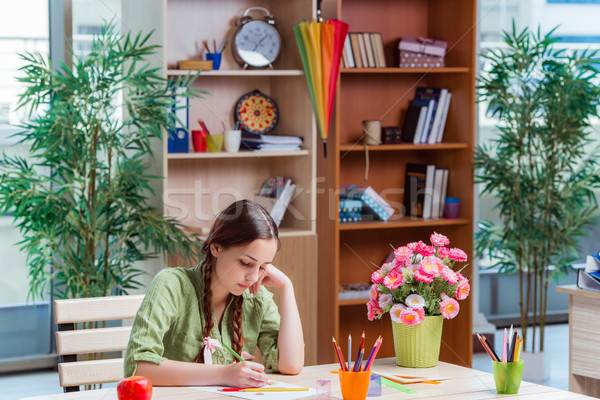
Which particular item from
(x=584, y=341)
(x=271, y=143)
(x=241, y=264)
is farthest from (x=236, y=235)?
(x=271, y=143)

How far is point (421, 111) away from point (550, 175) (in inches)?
28.1

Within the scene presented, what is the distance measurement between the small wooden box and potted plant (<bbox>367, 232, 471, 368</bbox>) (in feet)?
5.98

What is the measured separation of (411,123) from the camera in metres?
4.10

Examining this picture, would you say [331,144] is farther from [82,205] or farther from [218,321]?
[218,321]

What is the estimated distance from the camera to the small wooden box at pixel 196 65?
11.6 ft

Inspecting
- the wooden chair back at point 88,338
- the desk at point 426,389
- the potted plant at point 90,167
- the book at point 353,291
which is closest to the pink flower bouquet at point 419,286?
the desk at point 426,389

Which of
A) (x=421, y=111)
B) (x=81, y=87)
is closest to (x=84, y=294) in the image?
(x=81, y=87)

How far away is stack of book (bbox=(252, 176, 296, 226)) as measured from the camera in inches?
148

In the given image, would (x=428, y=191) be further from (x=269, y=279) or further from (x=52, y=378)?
(x=269, y=279)

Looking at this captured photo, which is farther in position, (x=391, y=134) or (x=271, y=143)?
(x=391, y=134)

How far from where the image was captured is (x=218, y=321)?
199cm

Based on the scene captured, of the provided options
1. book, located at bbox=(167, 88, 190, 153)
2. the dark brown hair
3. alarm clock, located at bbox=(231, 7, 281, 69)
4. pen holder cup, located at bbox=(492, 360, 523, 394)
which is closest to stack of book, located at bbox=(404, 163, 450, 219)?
alarm clock, located at bbox=(231, 7, 281, 69)

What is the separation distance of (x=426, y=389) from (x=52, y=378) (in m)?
2.77

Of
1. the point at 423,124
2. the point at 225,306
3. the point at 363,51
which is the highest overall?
the point at 363,51
